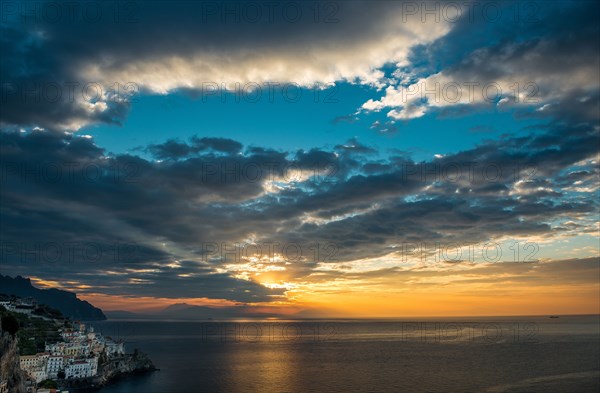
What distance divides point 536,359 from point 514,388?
54018mm

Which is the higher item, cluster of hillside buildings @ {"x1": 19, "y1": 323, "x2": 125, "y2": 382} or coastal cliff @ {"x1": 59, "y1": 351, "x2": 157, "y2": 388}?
cluster of hillside buildings @ {"x1": 19, "y1": 323, "x2": 125, "y2": 382}

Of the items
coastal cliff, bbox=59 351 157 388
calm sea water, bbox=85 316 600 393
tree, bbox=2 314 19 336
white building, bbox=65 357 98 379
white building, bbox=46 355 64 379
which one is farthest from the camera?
white building, bbox=65 357 98 379

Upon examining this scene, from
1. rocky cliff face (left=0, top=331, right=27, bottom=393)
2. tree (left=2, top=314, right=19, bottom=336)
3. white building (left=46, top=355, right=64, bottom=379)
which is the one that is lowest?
white building (left=46, top=355, right=64, bottom=379)

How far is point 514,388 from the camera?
94062 millimetres

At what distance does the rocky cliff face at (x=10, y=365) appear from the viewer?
226ft

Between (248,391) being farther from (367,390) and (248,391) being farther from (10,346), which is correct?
(10,346)

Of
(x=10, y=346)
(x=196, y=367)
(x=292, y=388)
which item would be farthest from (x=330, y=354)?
(x=10, y=346)

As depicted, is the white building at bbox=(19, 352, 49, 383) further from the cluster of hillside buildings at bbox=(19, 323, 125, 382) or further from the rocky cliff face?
the rocky cliff face

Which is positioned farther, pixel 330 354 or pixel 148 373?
pixel 330 354

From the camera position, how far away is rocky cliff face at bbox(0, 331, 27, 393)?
68812mm

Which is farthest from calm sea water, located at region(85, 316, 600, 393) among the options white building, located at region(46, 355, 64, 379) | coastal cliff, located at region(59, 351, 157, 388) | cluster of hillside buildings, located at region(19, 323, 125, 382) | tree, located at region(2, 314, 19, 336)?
tree, located at region(2, 314, 19, 336)

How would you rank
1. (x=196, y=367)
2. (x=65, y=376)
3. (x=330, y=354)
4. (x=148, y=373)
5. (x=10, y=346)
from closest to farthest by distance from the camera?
(x=10, y=346)
(x=65, y=376)
(x=148, y=373)
(x=196, y=367)
(x=330, y=354)

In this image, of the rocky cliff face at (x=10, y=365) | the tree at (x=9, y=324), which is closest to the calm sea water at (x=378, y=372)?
the tree at (x=9, y=324)

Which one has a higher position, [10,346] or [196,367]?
[10,346]
